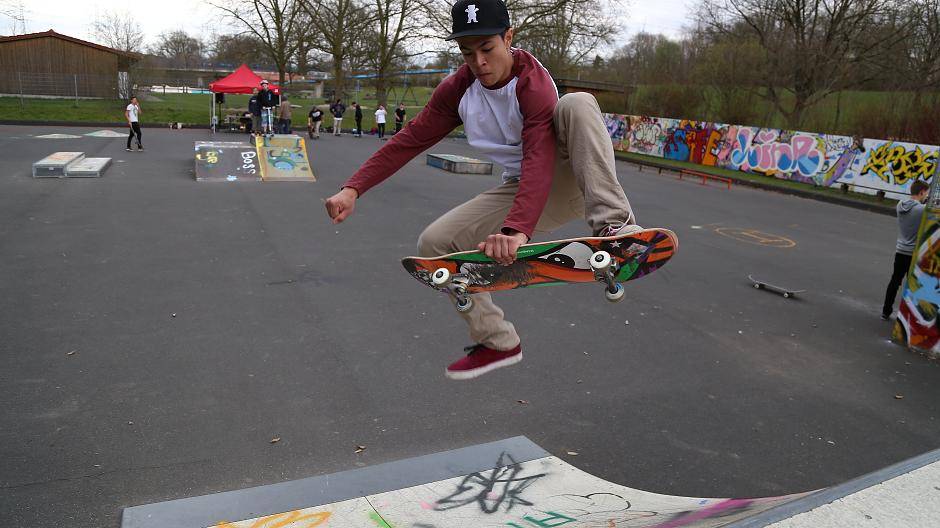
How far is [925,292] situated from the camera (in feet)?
24.2

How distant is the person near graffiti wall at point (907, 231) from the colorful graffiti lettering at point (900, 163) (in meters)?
11.9

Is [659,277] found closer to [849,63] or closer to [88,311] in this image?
[88,311]

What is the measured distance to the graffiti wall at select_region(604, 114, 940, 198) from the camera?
19.1 m

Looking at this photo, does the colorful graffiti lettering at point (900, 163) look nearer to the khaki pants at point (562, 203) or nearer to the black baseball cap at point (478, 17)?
the khaki pants at point (562, 203)

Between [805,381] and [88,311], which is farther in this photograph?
[88,311]

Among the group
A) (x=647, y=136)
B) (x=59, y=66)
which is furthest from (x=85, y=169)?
(x=59, y=66)

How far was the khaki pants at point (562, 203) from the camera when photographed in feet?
9.33

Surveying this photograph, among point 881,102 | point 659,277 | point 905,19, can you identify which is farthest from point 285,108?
point 905,19

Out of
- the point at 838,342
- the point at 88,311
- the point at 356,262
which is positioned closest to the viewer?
the point at 88,311

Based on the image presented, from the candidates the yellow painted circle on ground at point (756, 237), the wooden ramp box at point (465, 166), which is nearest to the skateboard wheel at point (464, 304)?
the yellow painted circle on ground at point (756, 237)

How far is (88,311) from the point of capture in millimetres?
6871

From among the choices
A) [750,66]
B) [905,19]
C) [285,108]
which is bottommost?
[285,108]

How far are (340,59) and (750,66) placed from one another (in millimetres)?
22949

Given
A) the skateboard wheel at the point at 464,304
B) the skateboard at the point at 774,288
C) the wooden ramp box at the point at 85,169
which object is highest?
the skateboard wheel at the point at 464,304
